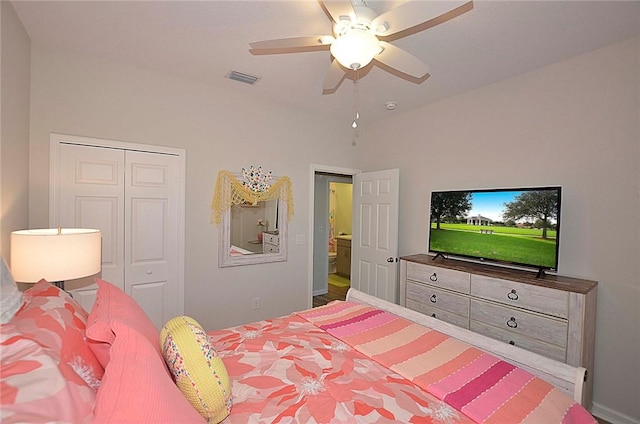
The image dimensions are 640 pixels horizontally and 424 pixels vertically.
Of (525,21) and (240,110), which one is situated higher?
(525,21)

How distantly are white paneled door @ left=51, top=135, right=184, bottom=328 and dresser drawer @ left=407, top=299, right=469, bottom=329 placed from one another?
93.3 inches

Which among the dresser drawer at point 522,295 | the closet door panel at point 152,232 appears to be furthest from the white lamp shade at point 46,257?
the dresser drawer at point 522,295

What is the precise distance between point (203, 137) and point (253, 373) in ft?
7.90

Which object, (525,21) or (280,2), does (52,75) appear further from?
(525,21)

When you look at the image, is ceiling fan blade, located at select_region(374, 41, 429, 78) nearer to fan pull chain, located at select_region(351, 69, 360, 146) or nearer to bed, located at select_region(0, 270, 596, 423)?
fan pull chain, located at select_region(351, 69, 360, 146)

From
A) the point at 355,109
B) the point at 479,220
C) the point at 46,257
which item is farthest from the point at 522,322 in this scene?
the point at 46,257

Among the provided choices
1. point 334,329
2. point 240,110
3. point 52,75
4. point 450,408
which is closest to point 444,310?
point 334,329

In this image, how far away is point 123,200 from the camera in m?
2.65

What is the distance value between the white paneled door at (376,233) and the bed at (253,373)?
1.75 metres

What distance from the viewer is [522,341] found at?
2.30 metres

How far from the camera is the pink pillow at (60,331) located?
88 centimetres

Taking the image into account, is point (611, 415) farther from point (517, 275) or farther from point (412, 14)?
point (412, 14)

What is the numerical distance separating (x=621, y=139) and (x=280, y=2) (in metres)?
2.62

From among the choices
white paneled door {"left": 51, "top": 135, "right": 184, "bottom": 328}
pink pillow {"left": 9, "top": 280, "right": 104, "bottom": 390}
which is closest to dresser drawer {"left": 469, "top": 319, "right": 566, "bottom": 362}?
pink pillow {"left": 9, "top": 280, "right": 104, "bottom": 390}
